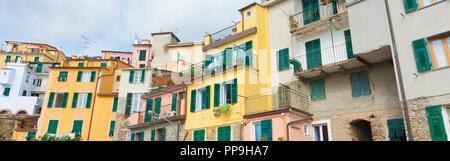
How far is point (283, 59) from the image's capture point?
19938 millimetres

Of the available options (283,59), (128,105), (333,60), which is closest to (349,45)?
(333,60)

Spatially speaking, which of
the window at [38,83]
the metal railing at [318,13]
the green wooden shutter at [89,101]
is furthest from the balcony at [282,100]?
the window at [38,83]

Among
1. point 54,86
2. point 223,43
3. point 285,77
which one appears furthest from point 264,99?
point 54,86

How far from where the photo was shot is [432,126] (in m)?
11.7

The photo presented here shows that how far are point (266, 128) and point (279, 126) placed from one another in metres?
0.84

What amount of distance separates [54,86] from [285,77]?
1187 inches

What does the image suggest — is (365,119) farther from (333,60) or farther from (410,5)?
(410,5)

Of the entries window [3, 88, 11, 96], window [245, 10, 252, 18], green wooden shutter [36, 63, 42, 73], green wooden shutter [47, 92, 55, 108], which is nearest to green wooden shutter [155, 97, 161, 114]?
window [245, 10, 252, 18]

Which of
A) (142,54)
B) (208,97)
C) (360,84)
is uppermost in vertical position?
(142,54)

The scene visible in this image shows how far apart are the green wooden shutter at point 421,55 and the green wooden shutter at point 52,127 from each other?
35.0 metres

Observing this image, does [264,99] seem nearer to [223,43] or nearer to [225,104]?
[225,104]

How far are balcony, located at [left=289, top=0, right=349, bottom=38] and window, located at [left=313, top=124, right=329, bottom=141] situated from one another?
5.37 m

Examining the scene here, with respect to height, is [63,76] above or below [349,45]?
above

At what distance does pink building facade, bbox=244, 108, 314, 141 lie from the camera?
53.4 ft
